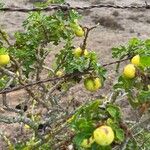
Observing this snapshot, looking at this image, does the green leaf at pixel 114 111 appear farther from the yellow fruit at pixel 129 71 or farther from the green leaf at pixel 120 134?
the yellow fruit at pixel 129 71

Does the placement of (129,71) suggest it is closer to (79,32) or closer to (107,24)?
(79,32)

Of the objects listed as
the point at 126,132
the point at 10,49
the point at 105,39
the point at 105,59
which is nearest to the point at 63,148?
the point at 10,49

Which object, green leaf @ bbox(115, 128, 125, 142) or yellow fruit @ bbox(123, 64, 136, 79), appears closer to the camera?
green leaf @ bbox(115, 128, 125, 142)

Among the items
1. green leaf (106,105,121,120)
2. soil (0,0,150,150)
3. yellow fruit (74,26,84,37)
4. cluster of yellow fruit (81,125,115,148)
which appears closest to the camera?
cluster of yellow fruit (81,125,115,148)

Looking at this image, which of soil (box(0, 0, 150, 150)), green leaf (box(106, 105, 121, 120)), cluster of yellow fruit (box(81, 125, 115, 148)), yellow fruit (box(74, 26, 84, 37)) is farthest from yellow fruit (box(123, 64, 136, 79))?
soil (box(0, 0, 150, 150))

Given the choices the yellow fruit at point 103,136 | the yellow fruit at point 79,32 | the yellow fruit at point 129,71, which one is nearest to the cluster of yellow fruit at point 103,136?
the yellow fruit at point 103,136

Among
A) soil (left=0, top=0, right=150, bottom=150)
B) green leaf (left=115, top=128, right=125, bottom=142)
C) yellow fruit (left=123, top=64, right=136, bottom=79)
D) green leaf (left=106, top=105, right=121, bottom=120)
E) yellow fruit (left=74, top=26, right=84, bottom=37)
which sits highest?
yellow fruit (left=123, top=64, right=136, bottom=79)

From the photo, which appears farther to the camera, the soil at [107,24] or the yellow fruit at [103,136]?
the soil at [107,24]

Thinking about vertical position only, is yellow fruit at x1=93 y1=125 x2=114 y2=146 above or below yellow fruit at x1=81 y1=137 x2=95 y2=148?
above

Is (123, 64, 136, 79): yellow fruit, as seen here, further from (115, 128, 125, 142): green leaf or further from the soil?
the soil
